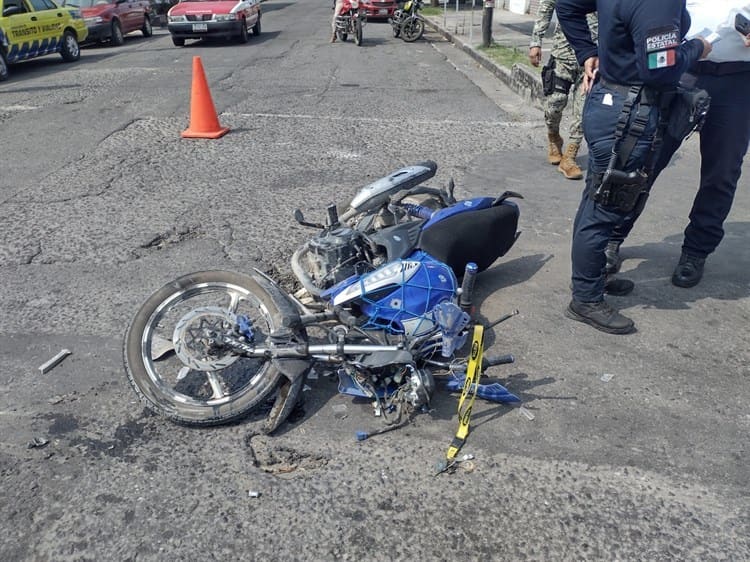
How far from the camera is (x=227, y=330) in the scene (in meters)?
3.07

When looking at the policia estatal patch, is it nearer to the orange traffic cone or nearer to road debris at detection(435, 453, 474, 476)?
road debris at detection(435, 453, 474, 476)

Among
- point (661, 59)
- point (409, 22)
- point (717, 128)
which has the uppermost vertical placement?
point (661, 59)

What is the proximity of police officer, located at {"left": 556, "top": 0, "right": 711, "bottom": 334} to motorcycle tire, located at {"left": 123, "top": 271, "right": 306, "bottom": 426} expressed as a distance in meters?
1.78

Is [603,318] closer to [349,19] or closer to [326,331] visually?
[326,331]

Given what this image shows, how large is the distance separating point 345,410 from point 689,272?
265 cm

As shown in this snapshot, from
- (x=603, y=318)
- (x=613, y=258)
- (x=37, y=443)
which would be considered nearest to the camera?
(x=37, y=443)

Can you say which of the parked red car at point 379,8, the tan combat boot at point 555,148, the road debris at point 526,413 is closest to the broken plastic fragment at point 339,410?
the road debris at point 526,413

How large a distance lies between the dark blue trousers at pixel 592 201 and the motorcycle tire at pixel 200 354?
1.75 m

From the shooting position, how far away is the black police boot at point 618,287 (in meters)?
4.34

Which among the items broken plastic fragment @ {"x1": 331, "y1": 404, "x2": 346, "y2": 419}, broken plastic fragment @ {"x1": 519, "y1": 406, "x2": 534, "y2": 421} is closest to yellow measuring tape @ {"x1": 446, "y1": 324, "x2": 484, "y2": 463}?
broken plastic fragment @ {"x1": 519, "y1": 406, "x2": 534, "y2": 421}

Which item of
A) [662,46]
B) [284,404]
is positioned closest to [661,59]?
[662,46]

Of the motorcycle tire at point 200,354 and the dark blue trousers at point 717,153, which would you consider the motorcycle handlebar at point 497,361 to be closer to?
the motorcycle tire at point 200,354

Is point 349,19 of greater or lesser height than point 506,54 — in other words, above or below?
above

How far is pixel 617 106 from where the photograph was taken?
348 cm
